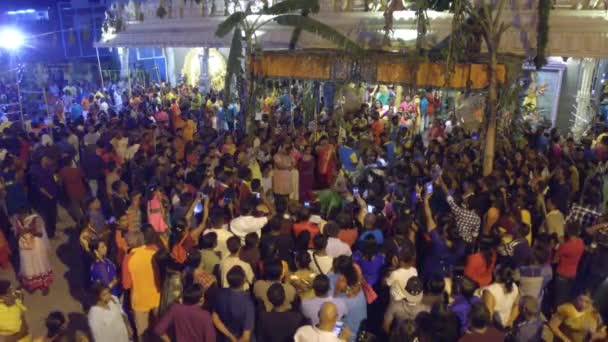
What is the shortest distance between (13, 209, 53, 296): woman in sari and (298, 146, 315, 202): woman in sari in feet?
13.7

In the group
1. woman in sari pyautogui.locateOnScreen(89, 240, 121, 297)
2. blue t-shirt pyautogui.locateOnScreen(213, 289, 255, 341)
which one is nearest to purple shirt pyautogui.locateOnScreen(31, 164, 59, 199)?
woman in sari pyautogui.locateOnScreen(89, 240, 121, 297)

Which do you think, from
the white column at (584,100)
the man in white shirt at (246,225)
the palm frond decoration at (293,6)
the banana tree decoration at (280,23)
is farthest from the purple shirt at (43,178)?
the white column at (584,100)

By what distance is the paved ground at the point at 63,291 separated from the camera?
6582mm

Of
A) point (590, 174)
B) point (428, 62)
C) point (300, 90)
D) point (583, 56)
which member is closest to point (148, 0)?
point (300, 90)

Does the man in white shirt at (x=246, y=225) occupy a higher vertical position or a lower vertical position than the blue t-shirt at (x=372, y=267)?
higher

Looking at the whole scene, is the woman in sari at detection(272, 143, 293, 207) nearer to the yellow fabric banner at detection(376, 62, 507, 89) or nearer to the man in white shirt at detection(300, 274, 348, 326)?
the yellow fabric banner at detection(376, 62, 507, 89)

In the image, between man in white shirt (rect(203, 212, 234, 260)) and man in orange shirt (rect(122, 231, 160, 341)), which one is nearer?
man in orange shirt (rect(122, 231, 160, 341))

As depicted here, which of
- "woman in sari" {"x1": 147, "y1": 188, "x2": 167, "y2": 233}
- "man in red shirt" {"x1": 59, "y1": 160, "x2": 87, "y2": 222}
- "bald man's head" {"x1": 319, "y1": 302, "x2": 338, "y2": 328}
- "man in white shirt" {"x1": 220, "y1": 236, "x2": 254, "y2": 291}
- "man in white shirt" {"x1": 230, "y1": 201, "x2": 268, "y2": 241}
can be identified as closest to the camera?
"bald man's head" {"x1": 319, "y1": 302, "x2": 338, "y2": 328}

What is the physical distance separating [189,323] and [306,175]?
17.1 feet

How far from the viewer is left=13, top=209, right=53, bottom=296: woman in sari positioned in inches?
254

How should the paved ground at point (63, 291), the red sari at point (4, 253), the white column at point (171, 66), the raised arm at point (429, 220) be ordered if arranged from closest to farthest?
1. the raised arm at point (429, 220)
2. the paved ground at point (63, 291)
3. the red sari at point (4, 253)
4. the white column at point (171, 66)

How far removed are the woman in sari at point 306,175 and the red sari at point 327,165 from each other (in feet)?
1.01

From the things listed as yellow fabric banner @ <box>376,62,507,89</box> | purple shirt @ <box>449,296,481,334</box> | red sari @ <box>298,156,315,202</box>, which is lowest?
red sari @ <box>298,156,315,202</box>

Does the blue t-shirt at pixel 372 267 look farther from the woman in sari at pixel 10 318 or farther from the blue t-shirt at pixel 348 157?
the blue t-shirt at pixel 348 157
